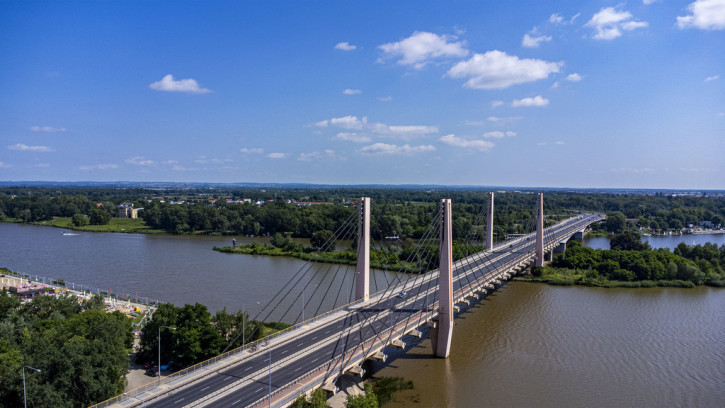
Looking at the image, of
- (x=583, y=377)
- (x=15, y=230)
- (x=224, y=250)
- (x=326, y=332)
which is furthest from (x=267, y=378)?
(x=15, y=230)

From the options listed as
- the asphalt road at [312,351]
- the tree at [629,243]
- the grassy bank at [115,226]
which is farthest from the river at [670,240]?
the grassy bank at [115,226]

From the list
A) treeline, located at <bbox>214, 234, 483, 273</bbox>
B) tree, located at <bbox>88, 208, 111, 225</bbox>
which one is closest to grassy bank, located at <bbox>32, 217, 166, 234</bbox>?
tree, located at <bbox>88, 208, 111, 225</bbox>

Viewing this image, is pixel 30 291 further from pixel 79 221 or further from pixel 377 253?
pixel 79 221

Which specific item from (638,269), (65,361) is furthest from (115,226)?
(638,269)

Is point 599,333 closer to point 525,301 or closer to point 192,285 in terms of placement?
point 525,301

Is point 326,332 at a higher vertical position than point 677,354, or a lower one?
higher

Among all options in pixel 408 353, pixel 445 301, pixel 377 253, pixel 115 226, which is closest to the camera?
pixel 445 301

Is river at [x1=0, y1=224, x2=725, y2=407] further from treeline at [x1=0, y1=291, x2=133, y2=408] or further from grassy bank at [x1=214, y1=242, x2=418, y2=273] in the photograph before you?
treeline at [x1=0, y1=291, x2=133, y2=408]
